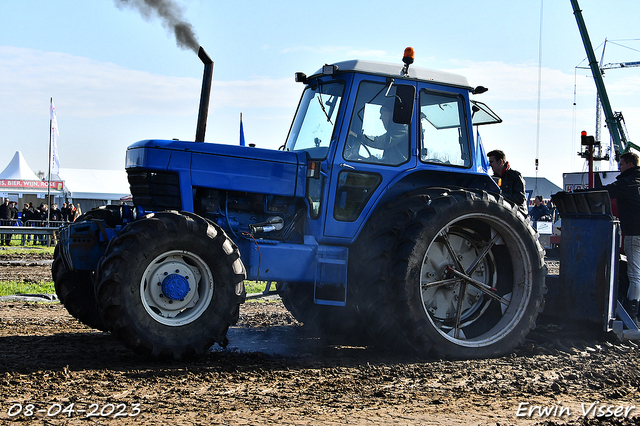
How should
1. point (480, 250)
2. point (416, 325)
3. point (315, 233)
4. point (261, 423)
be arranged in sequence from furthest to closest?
1. point (480, 250)
2. point (315, 233)
3. point (416, 325)
4. point (261, 423)

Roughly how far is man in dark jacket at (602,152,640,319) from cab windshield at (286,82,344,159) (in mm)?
3204

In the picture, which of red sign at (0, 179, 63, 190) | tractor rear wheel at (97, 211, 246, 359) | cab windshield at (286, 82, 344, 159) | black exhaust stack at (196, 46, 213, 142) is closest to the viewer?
tractor rear wheel at (97, 211, 246, 359)

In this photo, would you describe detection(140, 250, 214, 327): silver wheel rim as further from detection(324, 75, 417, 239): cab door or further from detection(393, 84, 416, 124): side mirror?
detection(393, 84, 416, 124): side mirror

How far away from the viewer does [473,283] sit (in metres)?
5.94

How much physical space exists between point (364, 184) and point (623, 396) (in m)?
2.70

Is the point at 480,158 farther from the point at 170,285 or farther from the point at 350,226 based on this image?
the point at 170,285

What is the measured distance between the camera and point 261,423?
352cm

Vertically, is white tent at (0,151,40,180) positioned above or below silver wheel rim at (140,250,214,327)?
above

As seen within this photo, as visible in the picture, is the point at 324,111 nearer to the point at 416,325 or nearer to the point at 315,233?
the point at 315,233

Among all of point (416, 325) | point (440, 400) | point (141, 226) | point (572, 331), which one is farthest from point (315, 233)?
point (572, 331)

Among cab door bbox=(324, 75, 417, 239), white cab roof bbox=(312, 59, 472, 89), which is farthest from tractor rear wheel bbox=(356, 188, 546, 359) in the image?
white cab roof bbox=(312, 59, 472, 89)

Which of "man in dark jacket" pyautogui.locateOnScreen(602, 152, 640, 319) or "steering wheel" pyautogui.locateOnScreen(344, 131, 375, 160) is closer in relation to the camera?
"steering wheel" pyautogui.locateOnScreen(344, 131, 375, 160)

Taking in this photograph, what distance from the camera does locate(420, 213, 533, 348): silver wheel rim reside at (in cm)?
586

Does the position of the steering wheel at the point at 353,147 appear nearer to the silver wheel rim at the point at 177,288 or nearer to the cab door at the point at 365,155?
the cab door at the point at 365,155
